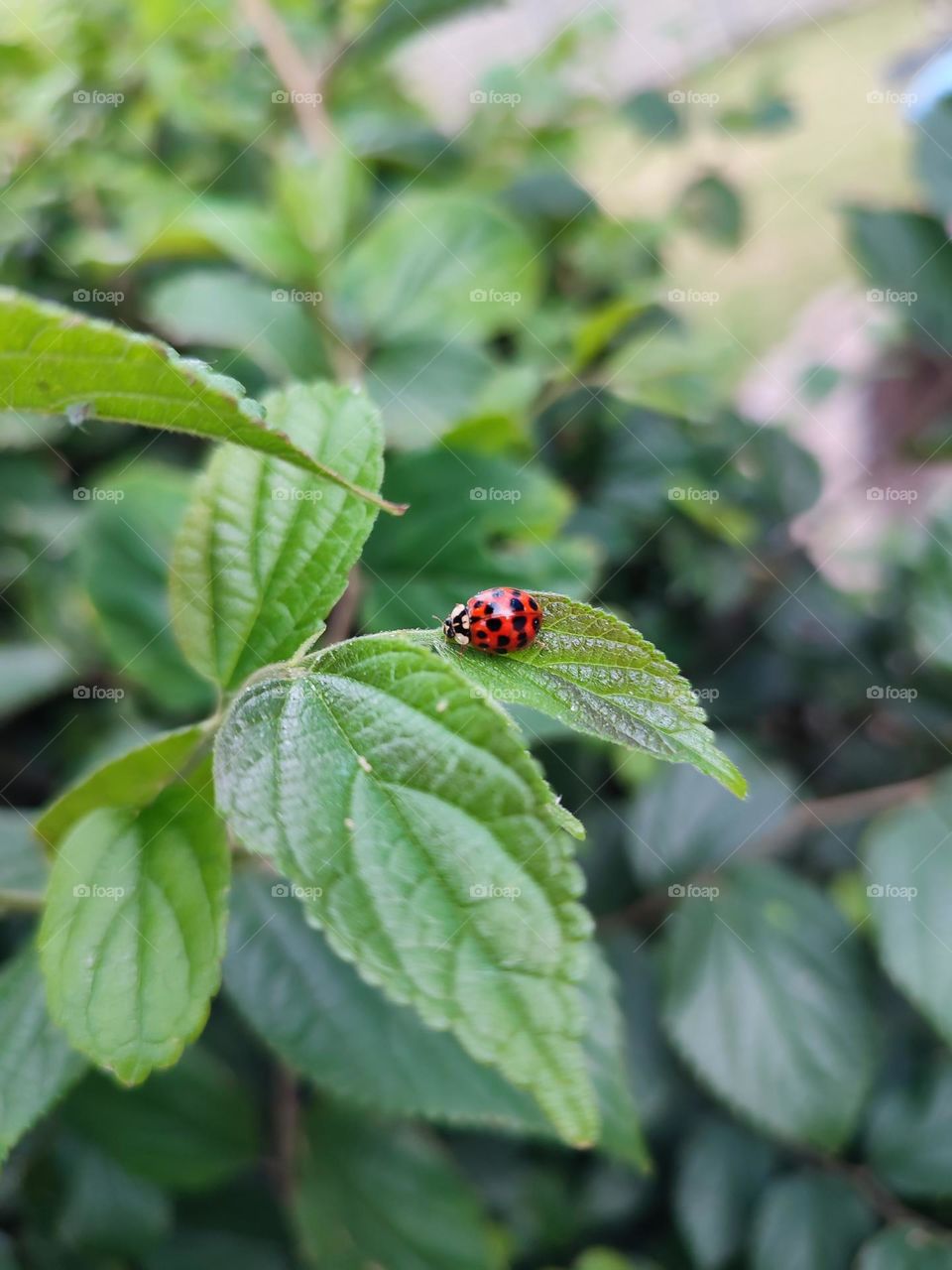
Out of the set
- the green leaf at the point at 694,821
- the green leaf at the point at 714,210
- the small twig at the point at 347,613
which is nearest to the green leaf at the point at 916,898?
the green leaf at the point at 694,821

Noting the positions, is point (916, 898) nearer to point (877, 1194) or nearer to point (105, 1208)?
point (877, 1194)

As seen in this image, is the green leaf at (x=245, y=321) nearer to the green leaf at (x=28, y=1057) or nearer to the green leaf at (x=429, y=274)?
the green leaf at (x=429, y=274)

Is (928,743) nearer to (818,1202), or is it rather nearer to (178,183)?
(818,1202)

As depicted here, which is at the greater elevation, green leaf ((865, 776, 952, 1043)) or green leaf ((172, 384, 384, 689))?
green leaf ((172, 384, 384, 689))

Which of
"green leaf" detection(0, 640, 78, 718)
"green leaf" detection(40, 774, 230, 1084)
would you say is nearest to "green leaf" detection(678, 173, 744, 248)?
"green leaf" detection(0, 640, 78, 718)

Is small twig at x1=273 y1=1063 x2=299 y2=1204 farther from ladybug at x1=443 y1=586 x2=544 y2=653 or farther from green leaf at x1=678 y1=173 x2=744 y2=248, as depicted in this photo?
green leaf at x1=678 y1=173 x2=744 y2=248

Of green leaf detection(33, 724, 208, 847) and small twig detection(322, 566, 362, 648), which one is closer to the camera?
green leaf detection(33, 724, 208, 847)

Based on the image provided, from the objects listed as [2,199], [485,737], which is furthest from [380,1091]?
[2,199]
